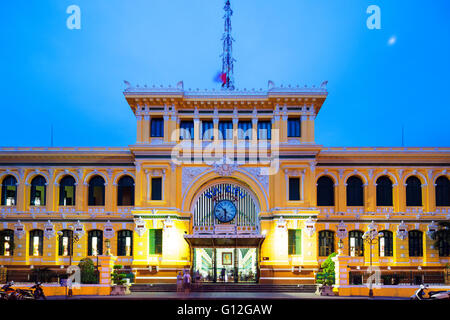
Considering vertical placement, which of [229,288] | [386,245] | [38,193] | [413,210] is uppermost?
[38,193]

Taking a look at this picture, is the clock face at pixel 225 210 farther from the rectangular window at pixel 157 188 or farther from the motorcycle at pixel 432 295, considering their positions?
the motorcycle at pixel 432 295

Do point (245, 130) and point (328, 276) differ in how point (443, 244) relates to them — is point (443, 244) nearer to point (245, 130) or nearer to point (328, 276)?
point (328, 276)

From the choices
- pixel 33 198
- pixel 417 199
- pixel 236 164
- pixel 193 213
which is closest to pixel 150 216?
pixel 193 213

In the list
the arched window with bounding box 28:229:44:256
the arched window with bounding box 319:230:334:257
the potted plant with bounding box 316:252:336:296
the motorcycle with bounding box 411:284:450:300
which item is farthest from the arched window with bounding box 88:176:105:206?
the motorcycle with bounding box 411:284:450:300

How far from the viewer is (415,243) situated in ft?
146

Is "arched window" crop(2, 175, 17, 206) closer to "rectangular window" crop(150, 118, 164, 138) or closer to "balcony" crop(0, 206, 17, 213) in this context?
"balcony" crop(0, 206, 17, 213)

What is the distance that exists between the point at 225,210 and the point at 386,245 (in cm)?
1363

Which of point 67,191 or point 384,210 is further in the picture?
point 67,191

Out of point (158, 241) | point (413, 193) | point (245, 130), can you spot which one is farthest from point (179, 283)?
point (413, 193)

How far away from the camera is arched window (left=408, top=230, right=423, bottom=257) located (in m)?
44.2

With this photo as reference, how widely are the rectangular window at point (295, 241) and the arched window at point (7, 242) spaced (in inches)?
898

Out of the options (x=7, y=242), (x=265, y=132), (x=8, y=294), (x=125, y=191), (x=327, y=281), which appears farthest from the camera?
(x=125, y=191)

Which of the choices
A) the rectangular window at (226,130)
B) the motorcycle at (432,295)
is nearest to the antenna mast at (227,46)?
the rectangular window at (226,130)

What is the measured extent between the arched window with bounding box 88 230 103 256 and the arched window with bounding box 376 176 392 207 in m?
23.4
